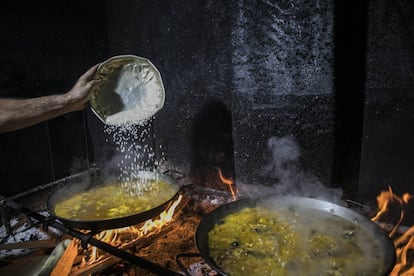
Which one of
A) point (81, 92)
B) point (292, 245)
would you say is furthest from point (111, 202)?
point (292, 245)

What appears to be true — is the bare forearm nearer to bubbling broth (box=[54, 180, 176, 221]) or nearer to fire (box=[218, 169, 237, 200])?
bubbling broth (box=[54, 180, 176, 221])

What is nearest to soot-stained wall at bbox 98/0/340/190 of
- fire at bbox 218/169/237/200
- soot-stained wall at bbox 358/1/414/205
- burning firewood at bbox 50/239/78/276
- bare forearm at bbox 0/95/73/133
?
fire at bbox 218/169/237/200

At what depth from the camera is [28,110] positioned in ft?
10.5

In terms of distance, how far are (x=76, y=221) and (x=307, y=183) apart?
2.47 m

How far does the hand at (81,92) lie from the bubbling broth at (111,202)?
1.06 meters

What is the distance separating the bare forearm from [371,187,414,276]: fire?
354 cm

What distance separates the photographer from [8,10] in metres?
4.61

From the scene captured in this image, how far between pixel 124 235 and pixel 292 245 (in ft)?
6.63

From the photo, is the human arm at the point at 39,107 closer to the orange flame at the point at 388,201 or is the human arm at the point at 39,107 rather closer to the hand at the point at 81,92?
the hand at the point at 81,92

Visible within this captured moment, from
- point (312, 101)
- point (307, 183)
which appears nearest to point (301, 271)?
point (307, 183)

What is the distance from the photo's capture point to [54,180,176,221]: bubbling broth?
11.2ft

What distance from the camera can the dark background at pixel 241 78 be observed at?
342cm

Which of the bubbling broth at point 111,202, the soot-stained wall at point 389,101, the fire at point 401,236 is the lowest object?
the fire at point 401,236

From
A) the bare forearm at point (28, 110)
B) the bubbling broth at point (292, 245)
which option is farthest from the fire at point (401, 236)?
the bare forearm at point (28, 110)
